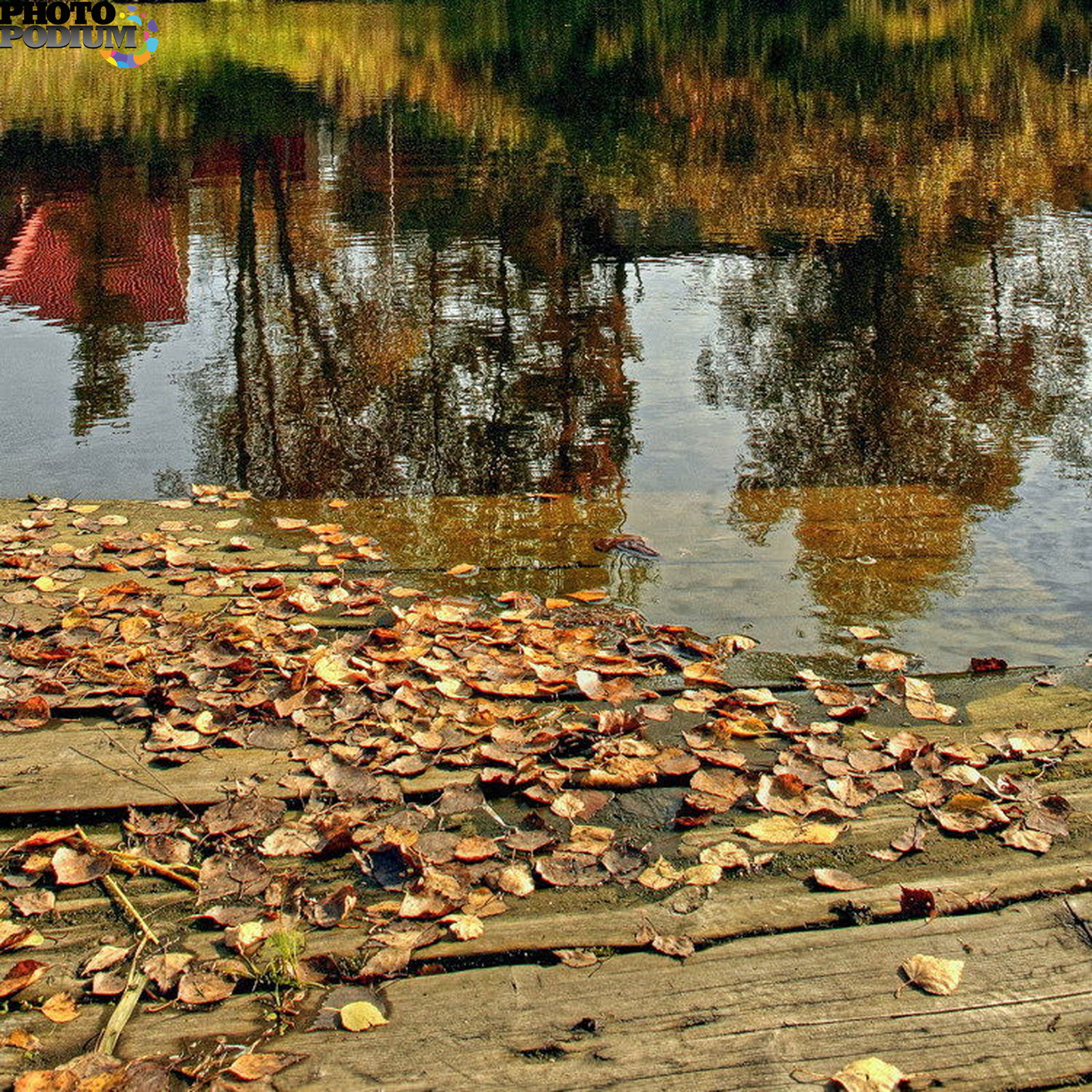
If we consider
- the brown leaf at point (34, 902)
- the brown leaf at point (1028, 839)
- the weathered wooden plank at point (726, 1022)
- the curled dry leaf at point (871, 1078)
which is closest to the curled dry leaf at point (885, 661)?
the brown leaf at point (1028, 839)

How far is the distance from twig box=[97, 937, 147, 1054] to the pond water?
2463 mm

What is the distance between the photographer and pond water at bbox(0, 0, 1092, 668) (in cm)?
504

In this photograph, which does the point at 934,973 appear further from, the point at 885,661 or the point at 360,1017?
the point at 885,661

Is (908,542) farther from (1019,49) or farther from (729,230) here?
(1019,49)

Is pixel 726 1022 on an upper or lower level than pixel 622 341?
lower

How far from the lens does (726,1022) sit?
2146 mm

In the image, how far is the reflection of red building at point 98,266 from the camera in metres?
8.72

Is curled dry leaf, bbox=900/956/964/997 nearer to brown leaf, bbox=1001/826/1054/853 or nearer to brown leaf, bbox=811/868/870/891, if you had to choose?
brown leaf, bbox=811/868/870/891

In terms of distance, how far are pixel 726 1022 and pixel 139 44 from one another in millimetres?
30276

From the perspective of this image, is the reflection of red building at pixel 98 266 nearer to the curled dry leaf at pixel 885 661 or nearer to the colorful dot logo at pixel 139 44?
the curled dry leaf at pixel 885 661

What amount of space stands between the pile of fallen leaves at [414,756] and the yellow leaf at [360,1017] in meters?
0.10

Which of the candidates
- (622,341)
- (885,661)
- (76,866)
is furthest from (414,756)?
(622,341)

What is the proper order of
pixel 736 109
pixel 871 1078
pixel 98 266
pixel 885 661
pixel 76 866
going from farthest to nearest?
pixel 736 109 < pixel 98 266 < pixel 885 661 < pixel 76 866 < pixel 871 1078

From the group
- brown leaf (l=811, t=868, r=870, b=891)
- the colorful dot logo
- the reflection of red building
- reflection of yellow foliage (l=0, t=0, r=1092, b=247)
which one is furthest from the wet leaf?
the colorful dot logo
